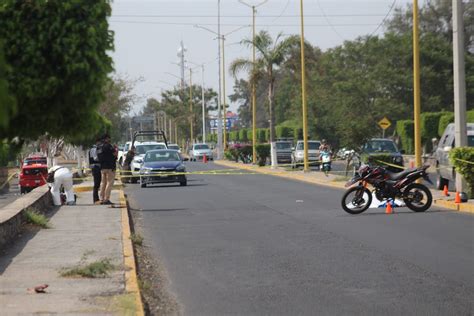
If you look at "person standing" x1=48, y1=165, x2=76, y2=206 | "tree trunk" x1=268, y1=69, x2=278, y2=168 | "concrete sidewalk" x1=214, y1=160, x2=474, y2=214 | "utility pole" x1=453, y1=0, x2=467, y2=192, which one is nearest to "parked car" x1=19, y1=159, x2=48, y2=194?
"concrete sidewalk" x1=214, y1=160, x2=474, y2=214

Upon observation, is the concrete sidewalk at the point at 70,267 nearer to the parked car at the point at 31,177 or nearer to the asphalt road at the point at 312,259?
the asphalt road at the point at 312,259

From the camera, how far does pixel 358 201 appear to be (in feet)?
70.9

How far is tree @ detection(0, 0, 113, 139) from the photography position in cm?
766

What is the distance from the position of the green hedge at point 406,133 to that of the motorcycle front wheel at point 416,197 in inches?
1658

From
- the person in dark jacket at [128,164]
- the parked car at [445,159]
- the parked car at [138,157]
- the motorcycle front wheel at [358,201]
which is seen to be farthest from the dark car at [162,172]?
the motorcycle front wheel at [358,201]

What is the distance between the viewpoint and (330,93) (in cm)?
8444

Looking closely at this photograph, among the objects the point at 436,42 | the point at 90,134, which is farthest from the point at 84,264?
the point at 436,42

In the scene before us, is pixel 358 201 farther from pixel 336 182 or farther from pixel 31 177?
pixel 31 177

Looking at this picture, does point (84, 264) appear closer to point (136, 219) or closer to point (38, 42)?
point (38, 42)

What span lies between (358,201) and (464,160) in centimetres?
322

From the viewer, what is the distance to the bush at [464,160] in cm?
2295

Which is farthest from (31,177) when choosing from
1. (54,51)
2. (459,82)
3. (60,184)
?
(54,51)

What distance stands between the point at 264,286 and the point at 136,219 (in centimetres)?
1059

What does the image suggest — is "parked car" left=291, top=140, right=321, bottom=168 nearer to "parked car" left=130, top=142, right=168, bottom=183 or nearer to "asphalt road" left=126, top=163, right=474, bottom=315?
"parked car" left=130, top=142, right=168, bottom=183
